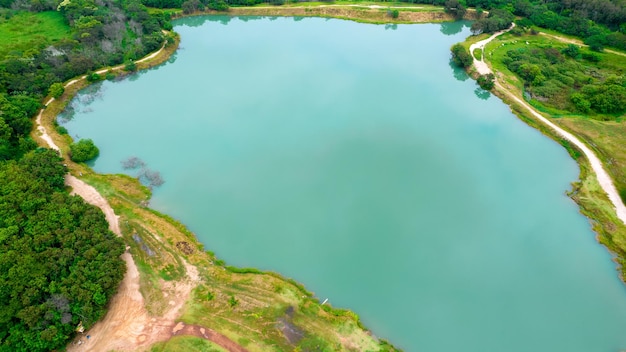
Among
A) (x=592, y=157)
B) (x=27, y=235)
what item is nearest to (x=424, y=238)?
(x=592, y=157)

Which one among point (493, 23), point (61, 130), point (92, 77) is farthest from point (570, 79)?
point (92, 77)

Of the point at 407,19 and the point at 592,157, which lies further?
the point at 407,19

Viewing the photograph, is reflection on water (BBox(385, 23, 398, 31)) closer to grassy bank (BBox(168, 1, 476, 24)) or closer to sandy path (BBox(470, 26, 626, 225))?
grassy bank (BBox(168, 1, 476, 24))

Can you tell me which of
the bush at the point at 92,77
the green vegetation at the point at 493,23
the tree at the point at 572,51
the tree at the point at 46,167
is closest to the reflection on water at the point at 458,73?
the green vegetation at the point at 493,23

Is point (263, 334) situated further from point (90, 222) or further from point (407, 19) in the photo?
point (407, 19)

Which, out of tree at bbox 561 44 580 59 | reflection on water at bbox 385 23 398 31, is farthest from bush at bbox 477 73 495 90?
reflection on water at bbox 385 23 398 31

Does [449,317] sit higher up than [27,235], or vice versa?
[27,235]

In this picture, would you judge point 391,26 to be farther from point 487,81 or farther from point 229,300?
point 229,300
